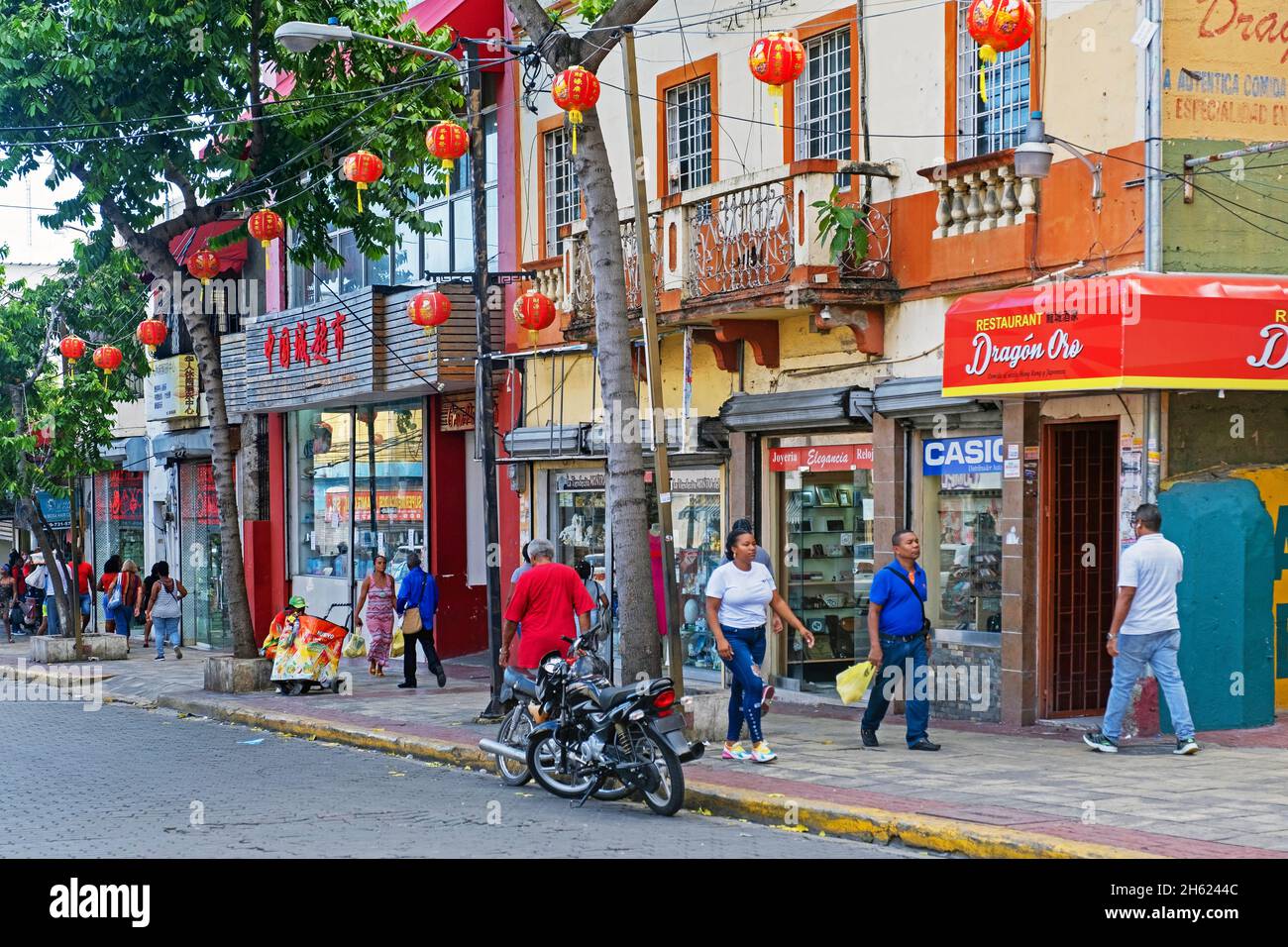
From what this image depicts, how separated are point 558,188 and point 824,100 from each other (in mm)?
5584

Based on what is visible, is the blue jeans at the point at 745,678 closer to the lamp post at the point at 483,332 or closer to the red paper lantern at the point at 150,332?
the lamp post at the point at 483,332

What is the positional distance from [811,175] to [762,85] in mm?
2264

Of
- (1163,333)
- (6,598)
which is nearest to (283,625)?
(1163,333)

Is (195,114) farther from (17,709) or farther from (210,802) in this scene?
(210,802)

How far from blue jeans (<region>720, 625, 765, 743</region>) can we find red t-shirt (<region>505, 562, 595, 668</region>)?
1198mm

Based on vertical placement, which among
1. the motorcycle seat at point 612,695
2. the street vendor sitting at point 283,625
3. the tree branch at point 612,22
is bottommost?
the street vendor sitting at point 283,625

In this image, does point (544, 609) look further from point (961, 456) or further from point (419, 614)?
point (419, 614)

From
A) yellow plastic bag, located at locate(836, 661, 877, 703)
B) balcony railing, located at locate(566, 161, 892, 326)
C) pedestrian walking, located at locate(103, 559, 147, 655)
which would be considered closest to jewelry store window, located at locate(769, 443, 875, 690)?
balcony railing, located at locate(566, 161, 892, 326)

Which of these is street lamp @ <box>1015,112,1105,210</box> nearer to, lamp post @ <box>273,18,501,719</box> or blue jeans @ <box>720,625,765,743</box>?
blue jeans @ <box>720,625,765,743</box>

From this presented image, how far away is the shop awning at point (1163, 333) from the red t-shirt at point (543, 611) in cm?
410

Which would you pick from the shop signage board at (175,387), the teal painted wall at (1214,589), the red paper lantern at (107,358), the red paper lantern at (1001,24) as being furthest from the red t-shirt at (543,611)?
the shop signage board at (175,387)

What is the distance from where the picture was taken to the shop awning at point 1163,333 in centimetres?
1230

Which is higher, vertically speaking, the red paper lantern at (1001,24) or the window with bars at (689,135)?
the window with bars at (689,135)

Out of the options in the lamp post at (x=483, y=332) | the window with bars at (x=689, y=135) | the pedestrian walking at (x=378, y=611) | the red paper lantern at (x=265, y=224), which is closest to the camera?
the lamp post at (x=483, y=332)
